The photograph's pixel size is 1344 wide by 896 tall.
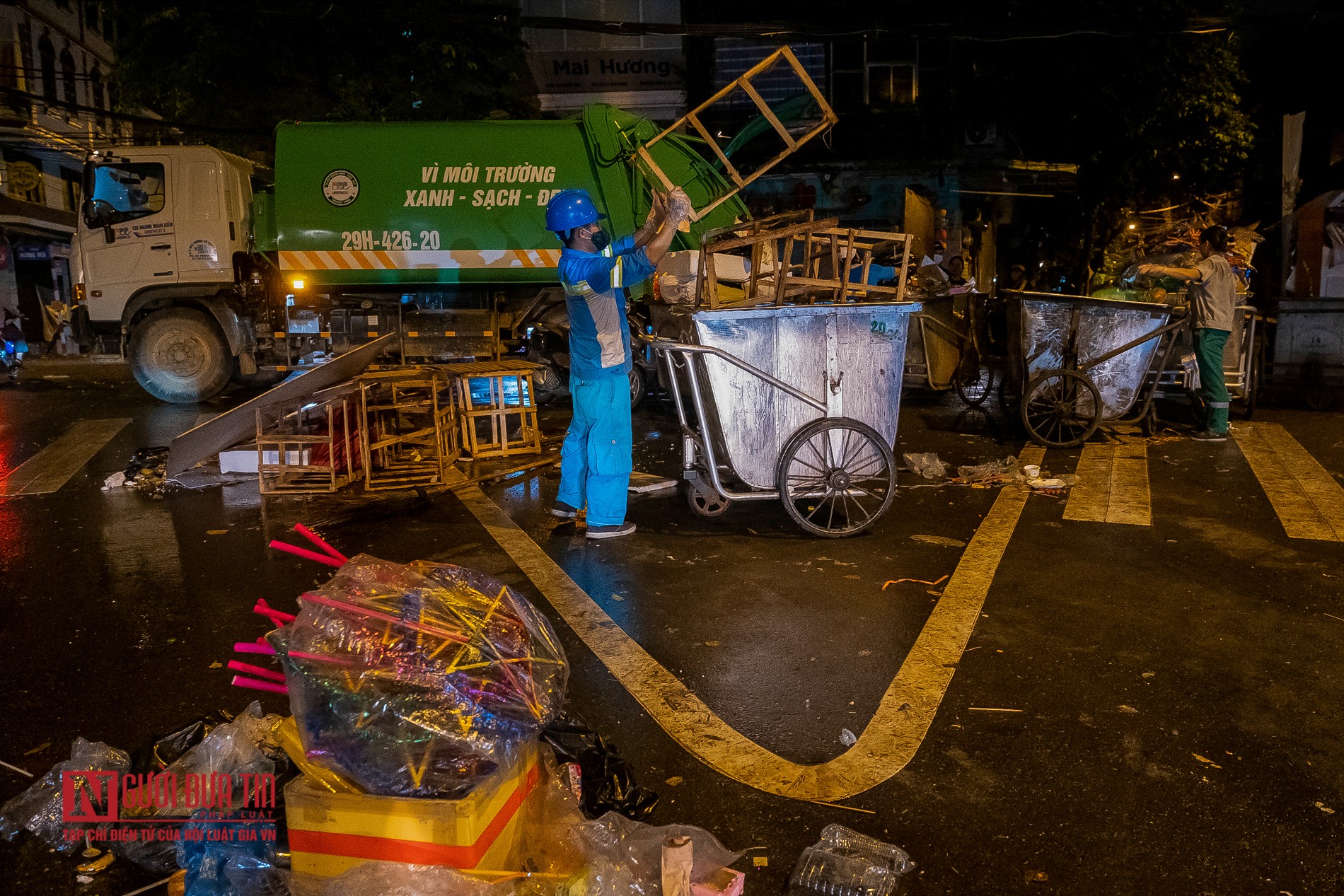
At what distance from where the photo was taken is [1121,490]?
683 centimetres

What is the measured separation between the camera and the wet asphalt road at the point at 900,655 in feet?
9.13

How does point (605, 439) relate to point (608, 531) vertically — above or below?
above

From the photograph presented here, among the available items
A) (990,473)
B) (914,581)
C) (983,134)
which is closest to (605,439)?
(914,581)

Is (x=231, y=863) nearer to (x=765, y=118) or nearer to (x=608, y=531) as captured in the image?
(x=608, y=531)

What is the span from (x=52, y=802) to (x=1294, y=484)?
25.4 ft

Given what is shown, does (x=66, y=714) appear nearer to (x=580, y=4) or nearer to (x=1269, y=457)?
(x=1269, y=457)

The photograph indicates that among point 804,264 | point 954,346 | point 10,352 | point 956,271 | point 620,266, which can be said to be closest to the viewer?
point 620,266

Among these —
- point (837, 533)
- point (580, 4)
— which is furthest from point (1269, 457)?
point (580, 4)

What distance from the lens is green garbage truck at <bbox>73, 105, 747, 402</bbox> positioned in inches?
425

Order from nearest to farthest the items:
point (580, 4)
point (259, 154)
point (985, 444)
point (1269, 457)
→ point (1269, 457), point (985, 444), point (259, 154), point (580, 4)

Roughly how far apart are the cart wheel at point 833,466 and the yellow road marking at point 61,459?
228 inches

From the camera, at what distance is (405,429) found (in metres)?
8.01

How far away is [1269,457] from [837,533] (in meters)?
4.57

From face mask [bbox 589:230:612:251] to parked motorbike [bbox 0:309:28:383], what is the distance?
12.8 meters
